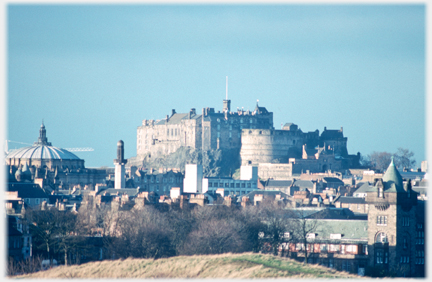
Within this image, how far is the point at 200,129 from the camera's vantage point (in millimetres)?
170125

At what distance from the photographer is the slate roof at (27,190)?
95.8 meters

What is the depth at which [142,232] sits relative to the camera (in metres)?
66.1

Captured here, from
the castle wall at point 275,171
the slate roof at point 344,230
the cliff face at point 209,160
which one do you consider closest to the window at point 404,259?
the slate roof at point 344,230

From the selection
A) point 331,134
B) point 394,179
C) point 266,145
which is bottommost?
point 394,179

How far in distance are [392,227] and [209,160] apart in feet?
325

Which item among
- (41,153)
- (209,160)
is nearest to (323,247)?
(41,153)

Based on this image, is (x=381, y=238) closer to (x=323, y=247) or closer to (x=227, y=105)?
(x=323, y=247)

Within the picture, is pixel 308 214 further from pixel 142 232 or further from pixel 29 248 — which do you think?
pixel 29 248

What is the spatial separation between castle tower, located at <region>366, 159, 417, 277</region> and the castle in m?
92.5

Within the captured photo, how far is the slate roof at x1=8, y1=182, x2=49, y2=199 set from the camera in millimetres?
95750

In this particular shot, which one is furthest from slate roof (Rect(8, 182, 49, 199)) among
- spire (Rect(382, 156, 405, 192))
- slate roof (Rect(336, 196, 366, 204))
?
spire (Rect(382, 156, 405, 192))

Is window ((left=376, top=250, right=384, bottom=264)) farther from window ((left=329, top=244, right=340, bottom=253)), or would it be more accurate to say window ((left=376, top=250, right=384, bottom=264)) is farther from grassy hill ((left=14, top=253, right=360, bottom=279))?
grassy hill ((left=14, top=253, right=360, bottom=279))

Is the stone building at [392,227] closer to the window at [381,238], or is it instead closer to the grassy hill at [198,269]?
the window at [381,238]

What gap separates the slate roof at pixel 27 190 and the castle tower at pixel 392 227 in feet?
126
